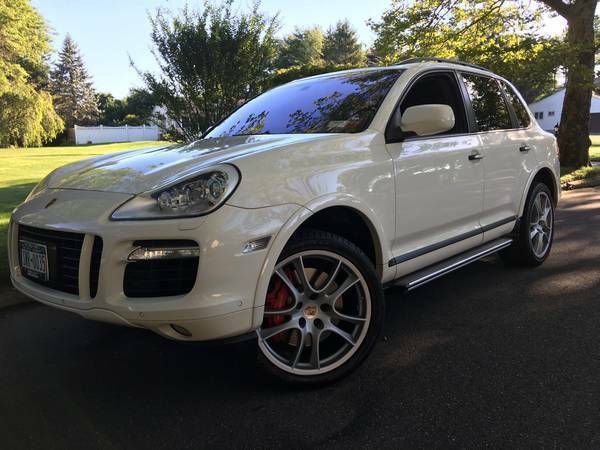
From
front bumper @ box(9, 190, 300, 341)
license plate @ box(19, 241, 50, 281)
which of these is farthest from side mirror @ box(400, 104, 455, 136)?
license plate @ box(19, 241, 50, 281)

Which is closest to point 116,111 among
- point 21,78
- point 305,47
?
point 305,47

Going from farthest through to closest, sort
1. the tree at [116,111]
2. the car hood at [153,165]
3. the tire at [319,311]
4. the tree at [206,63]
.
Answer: the tree at [116,111]
the tree at [206,63]
the tire at [319,311]
the car hood at [153,165]

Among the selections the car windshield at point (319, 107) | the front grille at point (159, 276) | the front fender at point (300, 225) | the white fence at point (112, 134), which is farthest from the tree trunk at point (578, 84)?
the white fence at point (112, 134)

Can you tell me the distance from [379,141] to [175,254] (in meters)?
1.45

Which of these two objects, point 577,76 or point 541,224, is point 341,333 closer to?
point 541,224

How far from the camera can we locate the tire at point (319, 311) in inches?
102

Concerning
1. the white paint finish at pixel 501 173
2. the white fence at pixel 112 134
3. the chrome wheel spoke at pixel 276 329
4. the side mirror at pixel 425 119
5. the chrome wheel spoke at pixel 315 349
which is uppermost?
the white fence at pixel 112 134

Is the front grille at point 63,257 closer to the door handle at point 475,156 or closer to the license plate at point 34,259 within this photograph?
the license plate at point 34,259

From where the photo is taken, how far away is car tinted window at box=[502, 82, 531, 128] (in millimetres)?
4590

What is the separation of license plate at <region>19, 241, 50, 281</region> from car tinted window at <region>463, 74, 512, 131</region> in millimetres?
3185

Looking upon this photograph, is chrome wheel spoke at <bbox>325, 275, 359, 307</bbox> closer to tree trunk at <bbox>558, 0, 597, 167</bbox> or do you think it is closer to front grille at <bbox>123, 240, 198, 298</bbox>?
front grille at <bbox>123, 240, 198, 298</bbox>

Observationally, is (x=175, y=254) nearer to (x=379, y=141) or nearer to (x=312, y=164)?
(x=312, y=164)

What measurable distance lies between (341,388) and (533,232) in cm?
295

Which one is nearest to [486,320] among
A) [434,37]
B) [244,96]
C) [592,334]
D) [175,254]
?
[592,334]
